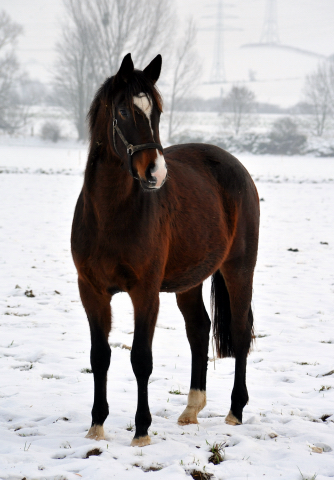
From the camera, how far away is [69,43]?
40.4m

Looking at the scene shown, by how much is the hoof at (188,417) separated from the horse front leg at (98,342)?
0.57m

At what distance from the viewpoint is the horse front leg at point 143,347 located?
2906 mm

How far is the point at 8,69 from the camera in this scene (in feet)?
129

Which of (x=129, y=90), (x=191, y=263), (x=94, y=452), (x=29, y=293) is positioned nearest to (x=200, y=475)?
(x=94, y=452)

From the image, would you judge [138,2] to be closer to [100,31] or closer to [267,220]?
[100,31]

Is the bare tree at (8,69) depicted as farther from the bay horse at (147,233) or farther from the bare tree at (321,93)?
the bay horse at (147,233)

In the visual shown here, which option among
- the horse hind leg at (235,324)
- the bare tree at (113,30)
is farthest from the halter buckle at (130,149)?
the bare tree at (113,30)

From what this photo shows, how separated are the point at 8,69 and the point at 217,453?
1642 inches

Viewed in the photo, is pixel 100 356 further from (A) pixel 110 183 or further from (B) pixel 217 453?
(A) pixel 110 183

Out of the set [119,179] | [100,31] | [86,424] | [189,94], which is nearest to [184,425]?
[86,424]

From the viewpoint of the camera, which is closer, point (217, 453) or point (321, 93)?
point (217, 453)

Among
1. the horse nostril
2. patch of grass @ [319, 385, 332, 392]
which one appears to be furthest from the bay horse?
patch of grass @ [319, 385, 332, 392]

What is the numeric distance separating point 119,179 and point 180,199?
58 cm

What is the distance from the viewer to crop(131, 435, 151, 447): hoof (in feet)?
9.67
